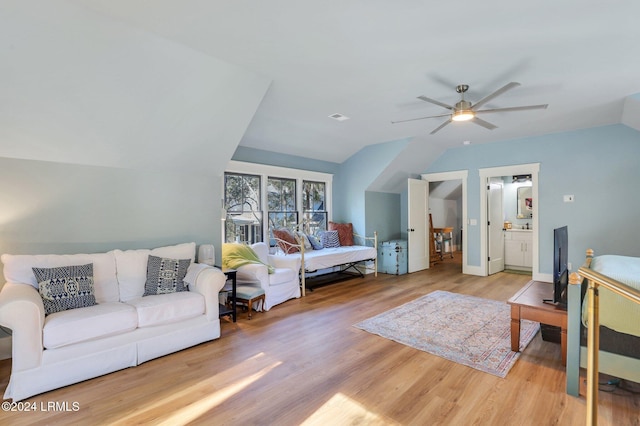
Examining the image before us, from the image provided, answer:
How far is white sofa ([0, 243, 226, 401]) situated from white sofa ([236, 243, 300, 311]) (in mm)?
828

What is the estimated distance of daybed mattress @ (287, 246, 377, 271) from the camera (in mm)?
4947

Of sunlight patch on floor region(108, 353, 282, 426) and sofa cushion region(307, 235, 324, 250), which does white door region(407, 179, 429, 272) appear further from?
sunlight patch on floor region(108, 353, 282, 426)

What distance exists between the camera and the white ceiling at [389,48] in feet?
7.12

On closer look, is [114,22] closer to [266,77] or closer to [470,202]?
[266,77]

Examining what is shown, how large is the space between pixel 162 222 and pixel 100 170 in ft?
2.79

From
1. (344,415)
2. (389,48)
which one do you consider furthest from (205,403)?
(389,48)

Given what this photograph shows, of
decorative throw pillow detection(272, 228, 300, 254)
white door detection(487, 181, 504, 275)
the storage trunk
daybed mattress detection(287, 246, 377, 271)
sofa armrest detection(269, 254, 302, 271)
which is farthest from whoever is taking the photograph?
the storage trunk

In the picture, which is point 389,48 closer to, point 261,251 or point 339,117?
point 339,117

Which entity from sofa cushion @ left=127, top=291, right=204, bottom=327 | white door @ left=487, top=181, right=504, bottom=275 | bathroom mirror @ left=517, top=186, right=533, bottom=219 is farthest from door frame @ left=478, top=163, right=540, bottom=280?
sofa cushion @ left=127, top=291, right=204, bottom=327

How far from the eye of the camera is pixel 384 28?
7.79 ft

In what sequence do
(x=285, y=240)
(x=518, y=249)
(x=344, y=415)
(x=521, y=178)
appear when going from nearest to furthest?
(x=344, y=415), (x=285, y=240), (x=518, y=249), (x=521, y=178)

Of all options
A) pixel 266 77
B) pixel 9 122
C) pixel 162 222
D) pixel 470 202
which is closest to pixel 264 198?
pixel 162 222

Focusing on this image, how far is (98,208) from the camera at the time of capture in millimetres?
3314

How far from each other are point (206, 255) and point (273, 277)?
37.2 inches
